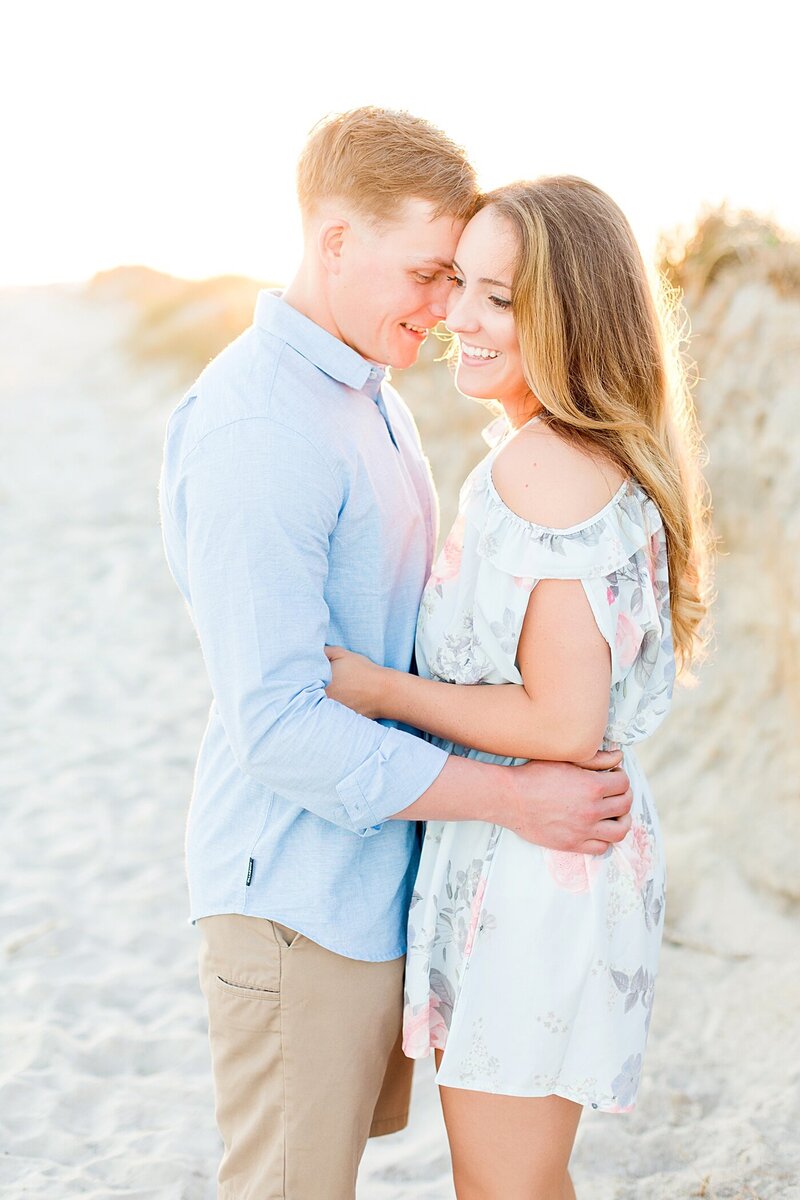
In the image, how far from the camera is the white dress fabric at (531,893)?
72.6 inches

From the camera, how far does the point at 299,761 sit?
1.77 m

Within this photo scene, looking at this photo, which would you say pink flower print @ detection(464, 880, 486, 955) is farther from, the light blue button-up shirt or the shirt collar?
the shirt collar

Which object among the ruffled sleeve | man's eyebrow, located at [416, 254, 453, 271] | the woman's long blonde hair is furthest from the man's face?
the ruffled sleeve

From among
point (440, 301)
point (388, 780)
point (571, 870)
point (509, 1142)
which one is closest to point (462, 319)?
point (440, 301)

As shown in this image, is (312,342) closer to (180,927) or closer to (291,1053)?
(291,1053)

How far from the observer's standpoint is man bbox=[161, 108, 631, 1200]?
5.79ft

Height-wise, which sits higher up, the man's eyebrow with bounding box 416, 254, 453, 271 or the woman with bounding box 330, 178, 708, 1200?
the man's eyebrow with bounding box 416, 254, 453, 271

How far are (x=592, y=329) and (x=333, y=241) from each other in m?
0.48

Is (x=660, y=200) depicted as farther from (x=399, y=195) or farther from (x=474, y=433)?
(x=399, y=195)

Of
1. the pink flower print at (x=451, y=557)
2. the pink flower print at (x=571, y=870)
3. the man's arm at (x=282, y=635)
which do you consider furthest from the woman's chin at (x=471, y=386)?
the pink flower print at (x=571, y=870)

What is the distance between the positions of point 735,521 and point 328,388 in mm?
3791

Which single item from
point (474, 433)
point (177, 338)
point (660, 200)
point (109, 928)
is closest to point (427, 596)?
point (109, 928)

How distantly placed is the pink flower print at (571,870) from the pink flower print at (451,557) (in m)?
0.50

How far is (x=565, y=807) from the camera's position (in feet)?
6.15
